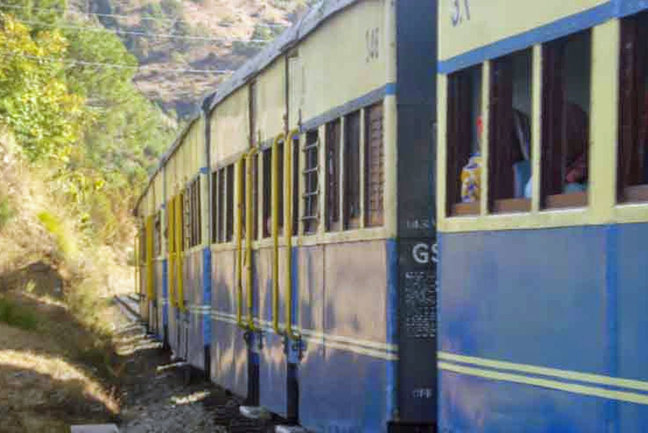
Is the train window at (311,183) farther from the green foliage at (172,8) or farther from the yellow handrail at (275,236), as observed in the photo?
the green foliage at (172,8)

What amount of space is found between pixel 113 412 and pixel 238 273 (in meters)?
3.19

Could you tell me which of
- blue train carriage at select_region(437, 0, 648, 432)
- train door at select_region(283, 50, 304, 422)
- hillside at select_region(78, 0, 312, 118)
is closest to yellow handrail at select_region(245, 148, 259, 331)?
train door at select_region(283, 50, 304, 422)

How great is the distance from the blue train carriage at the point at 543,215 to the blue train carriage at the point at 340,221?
2.65 feet

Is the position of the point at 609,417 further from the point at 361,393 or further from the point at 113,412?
the point at 113,412

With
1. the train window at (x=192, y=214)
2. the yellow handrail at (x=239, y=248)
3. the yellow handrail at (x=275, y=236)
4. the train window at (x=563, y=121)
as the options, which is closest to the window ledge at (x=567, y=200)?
the train window at (x=563, y=121)

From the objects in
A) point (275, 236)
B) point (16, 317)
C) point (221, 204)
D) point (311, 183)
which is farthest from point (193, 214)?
point (311, 183)

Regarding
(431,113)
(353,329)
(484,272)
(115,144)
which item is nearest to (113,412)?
(353,329)

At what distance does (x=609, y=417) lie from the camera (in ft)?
14.2

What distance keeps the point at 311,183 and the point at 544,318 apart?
398 cm

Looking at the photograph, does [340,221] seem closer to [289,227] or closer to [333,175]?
[333,175]

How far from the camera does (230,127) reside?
1237cm

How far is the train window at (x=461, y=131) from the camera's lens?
5879mm

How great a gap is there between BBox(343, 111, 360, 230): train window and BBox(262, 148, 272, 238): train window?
8.58 feet

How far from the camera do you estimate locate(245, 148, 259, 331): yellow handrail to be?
1073 cm
